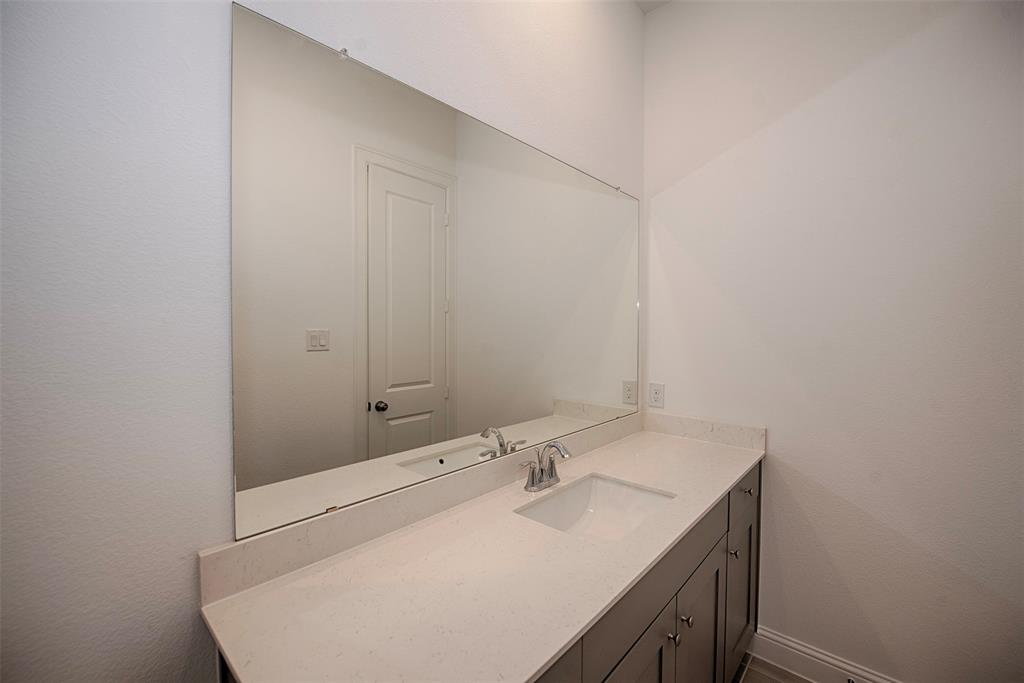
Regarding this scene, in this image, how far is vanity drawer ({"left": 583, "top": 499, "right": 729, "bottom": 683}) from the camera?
783 millimetres

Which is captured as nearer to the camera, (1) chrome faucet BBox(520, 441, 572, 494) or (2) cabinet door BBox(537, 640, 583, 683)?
(2) cabinet door BBox(537, 640, 583, 683)

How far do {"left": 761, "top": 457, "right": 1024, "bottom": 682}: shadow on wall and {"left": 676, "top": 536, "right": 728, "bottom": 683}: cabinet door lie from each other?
20.6 inches

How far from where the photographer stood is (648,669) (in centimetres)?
96

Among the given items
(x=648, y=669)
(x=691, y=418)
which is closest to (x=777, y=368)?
(x=691, y=418)

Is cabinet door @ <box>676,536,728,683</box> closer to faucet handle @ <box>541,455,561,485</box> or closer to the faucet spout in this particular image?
faucet handle @ <box>541,455,561,485</box>

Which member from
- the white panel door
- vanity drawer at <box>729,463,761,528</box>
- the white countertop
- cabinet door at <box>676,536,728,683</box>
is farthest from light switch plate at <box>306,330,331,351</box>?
vanity drawer at <box>729,463,761,528</box>

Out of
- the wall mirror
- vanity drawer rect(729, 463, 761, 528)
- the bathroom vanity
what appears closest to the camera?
the bathroom vanity

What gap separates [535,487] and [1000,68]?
199 cm

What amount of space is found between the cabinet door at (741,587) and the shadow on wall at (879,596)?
0.23 feet

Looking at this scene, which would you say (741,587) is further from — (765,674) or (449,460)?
(449,460)

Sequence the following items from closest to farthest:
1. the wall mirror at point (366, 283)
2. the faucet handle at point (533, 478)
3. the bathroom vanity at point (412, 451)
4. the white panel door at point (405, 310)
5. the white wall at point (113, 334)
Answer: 1. the white wall at point (113, 334)
2. the bathroom vanity at point (412, 451)
3. the wall mirror at point (366, 283)
4. the white panel door at point (405, 310)
5. the faucet handle at point (533, 478)

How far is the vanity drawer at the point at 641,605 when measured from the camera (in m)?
0.78

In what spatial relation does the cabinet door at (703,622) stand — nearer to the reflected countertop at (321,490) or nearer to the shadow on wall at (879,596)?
the shadow on wall at (879,596)

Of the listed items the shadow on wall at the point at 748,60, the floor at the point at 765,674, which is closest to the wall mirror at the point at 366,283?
the shadow on wall at the point at 748,60
